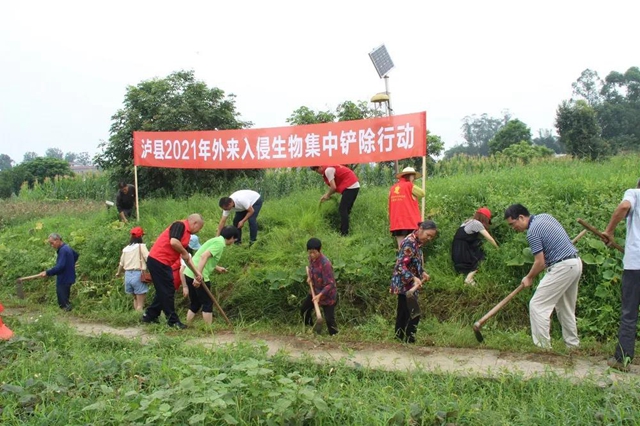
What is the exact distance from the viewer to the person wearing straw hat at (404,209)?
24.3ft

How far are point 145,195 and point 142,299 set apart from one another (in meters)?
6.89

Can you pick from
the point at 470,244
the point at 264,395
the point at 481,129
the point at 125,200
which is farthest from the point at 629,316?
the point at 481,129

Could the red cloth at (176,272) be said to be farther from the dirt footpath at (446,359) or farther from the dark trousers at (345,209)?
the dark trousers at (345,209)

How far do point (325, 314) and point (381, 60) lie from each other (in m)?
5.91

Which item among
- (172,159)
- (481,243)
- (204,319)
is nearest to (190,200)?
(172,159)

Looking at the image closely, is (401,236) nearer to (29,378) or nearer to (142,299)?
(142,299)

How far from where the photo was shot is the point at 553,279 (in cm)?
521

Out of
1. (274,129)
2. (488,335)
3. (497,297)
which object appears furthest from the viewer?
(274,129)

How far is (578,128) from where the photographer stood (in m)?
26.5

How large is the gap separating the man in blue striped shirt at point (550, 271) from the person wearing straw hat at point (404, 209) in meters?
Result: 2.15

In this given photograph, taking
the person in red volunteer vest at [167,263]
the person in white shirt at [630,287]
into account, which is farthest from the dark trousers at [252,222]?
the person in white shirt at [630,287]

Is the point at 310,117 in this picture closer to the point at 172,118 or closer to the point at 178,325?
the point at 172,118

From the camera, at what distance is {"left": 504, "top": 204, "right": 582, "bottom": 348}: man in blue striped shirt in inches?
204

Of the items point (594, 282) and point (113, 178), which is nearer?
point (594, 282)
